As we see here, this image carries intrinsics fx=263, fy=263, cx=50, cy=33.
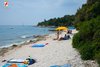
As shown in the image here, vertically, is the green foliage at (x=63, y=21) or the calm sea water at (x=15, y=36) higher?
the green foliage at (x=63, y=21)

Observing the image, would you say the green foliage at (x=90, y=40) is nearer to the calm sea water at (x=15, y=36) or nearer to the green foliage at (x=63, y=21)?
the calm sea water at (x=15, y=36)

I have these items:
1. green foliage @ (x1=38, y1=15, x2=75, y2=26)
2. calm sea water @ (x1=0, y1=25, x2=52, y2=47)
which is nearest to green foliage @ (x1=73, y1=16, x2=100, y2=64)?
calm sea water @ (x1=0, y1=25, x2=52, y2=47)

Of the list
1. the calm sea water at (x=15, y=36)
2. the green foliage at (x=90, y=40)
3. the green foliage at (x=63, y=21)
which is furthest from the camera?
the green foliage at (x=63, y=21)

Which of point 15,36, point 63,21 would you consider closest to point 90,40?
point 15,36

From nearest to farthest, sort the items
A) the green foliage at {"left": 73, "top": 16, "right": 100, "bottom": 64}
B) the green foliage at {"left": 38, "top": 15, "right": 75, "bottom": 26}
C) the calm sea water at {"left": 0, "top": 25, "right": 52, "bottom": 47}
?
the green foliage at {"left": 73, "top": 16, "right": 100, "bottom": 64}
the calm sea water at {"left": 0, "top": 25, "right": 52, "bottom": 47}
the green foliage at {"left": 38, "top": 15, "right": 75, "bottom": 26}

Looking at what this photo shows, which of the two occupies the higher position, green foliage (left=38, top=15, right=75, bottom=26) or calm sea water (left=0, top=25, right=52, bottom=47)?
green foliage (left=38, top=15, right=75, bottom=26)

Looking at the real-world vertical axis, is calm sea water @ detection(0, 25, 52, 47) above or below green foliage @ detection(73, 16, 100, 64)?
below

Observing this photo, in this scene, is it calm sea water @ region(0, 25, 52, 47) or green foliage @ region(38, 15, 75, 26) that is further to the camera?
green foliage @ region(38, 15, 75, 26)

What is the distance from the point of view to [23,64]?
664 inches

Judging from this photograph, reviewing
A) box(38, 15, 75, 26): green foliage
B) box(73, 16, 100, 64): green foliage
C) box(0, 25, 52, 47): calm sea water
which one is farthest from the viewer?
box(38, 15, 75, 26): green foliage

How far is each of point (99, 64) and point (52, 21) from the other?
149 meters

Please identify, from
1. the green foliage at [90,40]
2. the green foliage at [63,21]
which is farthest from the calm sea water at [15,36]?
the green foliage at [63,21]

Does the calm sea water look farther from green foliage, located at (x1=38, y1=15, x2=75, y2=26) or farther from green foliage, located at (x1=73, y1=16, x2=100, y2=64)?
green foliage, located at (x1=38, y1=15, x2=75, y2=26)

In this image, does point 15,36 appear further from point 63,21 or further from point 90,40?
point 63,21
